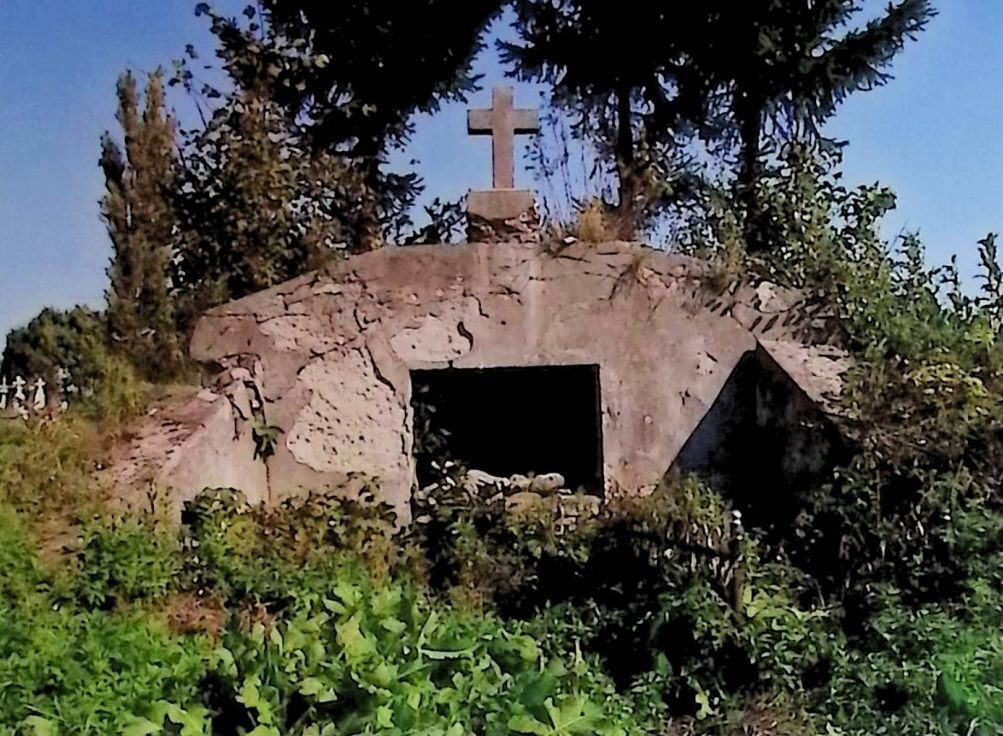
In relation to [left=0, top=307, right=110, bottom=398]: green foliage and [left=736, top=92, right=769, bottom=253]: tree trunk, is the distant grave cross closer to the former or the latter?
[left=0, top=307, right=110, bottom=398]: green foliage

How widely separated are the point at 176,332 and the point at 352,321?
133 cm

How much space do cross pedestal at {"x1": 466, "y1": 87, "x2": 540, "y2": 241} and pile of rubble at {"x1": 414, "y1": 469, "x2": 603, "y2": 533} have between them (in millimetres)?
1511

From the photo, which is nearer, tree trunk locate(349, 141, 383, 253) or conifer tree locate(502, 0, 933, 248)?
tree trunk locate(349, 141, 383, 253)

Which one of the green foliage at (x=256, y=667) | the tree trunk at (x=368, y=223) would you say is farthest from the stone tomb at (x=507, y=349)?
the green foliage at (x=256, y=667)

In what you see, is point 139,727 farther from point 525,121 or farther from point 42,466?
point 525,121

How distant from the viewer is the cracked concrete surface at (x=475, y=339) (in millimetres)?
6707

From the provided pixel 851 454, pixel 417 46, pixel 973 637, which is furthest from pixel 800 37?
pixel 973 637

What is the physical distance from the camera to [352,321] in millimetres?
6746

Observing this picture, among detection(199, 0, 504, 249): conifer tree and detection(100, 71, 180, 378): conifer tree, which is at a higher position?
detection(199, 0, 504, 249): conifer tree

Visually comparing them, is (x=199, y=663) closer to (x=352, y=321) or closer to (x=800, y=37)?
(x=352, y=321)

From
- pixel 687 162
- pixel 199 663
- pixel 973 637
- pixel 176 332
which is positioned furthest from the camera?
pixel 687 162

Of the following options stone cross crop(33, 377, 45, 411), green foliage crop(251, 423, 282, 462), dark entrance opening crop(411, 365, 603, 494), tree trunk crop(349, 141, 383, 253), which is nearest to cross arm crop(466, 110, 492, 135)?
tree trunk crop(349, 141, 383, 253)

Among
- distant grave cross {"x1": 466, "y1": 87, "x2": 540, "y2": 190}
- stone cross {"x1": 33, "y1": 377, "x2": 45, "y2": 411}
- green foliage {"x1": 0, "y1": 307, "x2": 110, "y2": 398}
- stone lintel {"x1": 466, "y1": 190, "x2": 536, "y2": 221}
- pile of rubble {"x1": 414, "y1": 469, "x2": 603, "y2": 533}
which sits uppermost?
distant grave cross {"x1": 466, "y1": 87, "x2": 540, "y2": 190}

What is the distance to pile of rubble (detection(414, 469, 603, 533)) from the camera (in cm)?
653
